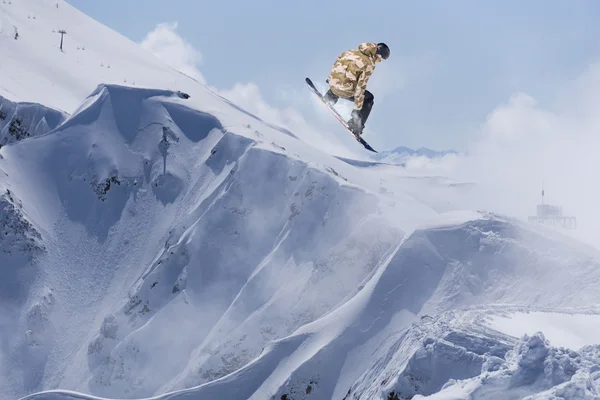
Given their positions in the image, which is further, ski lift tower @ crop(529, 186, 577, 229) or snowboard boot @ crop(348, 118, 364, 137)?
ski lift tower @ crop(529, 186, 577, 229)

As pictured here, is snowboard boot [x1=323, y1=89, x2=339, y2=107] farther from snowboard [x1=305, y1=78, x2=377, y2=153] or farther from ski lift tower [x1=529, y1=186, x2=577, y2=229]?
ski lift tower [x1=529, y1=186, x2=577, y2=229]

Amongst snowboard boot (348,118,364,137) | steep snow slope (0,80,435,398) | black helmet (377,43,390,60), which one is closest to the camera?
black helmet (377,43,390,60)

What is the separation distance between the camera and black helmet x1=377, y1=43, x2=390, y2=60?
18562mm

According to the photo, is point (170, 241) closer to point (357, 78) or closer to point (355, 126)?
point (355, 126)

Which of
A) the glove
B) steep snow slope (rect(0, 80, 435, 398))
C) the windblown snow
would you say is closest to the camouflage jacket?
the glove

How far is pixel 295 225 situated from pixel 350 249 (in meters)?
5.43

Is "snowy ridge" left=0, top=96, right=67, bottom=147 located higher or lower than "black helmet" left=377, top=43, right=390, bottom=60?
lower

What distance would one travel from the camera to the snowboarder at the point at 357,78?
1889cm

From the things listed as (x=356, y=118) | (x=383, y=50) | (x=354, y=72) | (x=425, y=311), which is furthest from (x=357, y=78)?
(x=425, y=311)

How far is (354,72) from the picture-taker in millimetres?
19484

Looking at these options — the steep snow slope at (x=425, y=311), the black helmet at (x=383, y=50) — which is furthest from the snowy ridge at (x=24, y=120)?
the black helmet at (x=383, y=50)

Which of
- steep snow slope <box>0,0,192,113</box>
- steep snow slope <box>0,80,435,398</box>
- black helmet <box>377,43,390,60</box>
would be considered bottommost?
steep snow slope <box>0,80,435,398</box>

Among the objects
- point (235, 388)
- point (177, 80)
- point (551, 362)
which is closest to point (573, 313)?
point (551, 362)

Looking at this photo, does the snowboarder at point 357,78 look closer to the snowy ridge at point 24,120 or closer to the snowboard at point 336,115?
the snowboard at point 336,115
